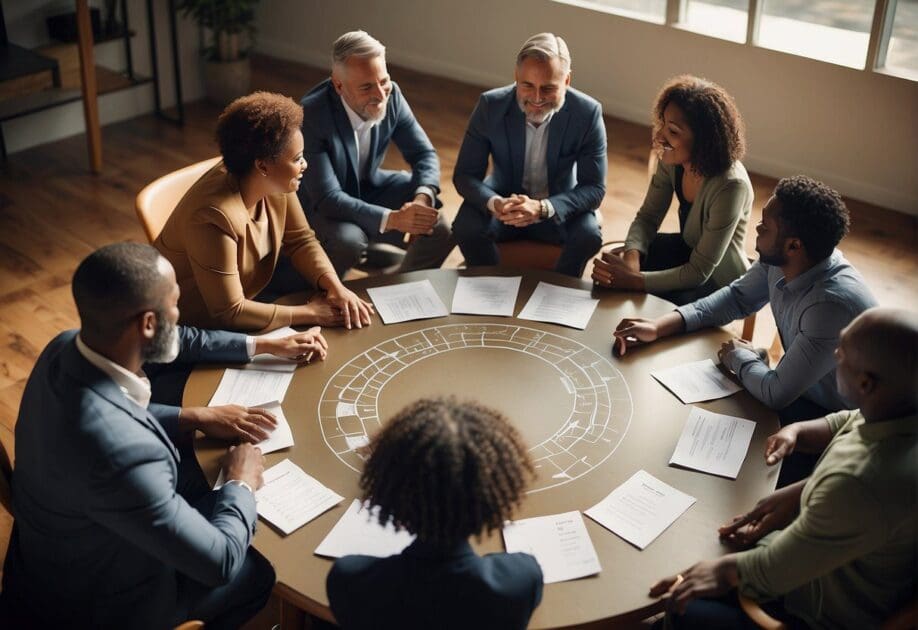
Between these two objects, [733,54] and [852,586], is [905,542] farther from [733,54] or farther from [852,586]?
[733,54]

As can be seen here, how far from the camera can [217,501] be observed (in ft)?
7.54

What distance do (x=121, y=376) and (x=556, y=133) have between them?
229 centimetres

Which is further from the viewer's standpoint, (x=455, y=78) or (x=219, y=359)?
(x=455, y=78)

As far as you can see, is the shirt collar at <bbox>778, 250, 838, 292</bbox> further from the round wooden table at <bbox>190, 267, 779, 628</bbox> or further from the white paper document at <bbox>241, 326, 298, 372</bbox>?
the white paper document at <bbox>241, 326, 298, 372</bbox>

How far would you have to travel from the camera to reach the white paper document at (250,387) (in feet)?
8.86

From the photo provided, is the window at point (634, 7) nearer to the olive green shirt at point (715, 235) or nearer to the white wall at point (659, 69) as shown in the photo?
the white wall at point (659, 69)

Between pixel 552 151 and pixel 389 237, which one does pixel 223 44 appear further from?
pixel 552 151

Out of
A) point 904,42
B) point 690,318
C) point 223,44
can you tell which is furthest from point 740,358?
point 223,44

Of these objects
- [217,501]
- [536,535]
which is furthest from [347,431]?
[536,535]

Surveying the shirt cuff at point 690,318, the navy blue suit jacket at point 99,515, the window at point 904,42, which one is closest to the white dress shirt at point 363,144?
the shirt cuff at point 690,318

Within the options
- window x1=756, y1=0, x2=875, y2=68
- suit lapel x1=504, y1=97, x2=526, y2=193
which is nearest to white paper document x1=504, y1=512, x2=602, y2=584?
suit lapel x1=504, y1=97, x2=526, y2=193

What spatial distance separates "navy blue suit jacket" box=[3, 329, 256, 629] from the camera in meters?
2.03

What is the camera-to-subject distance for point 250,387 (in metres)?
2.76

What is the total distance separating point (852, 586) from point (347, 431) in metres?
1.28
